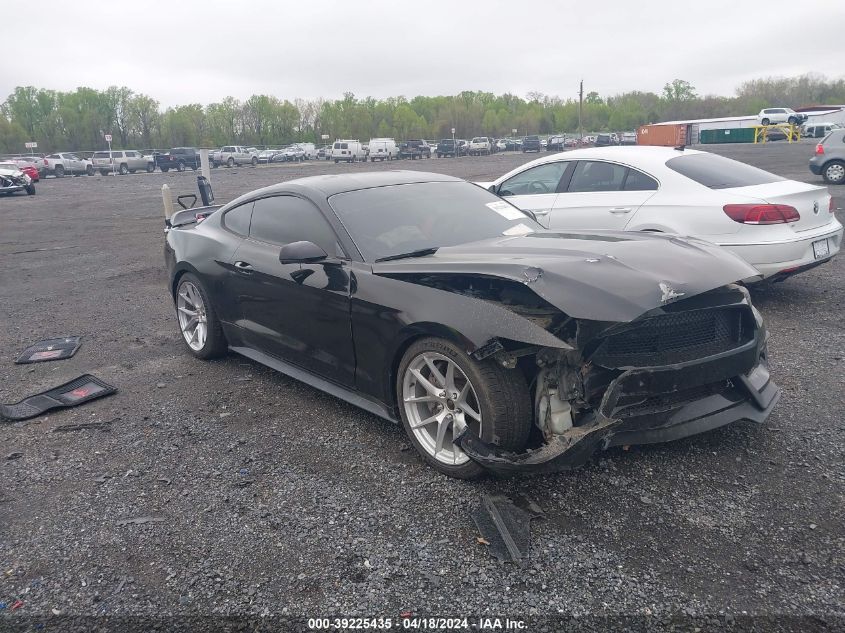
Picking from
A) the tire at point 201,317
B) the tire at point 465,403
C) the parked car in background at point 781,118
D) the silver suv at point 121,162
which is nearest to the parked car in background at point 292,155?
the silver suv at point 121,162

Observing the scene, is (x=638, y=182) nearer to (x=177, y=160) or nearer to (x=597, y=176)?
(x=597, y=176)

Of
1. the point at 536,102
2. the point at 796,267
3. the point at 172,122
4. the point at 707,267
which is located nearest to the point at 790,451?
the point at 707,267

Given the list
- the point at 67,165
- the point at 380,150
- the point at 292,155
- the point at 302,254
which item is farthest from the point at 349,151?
the point at 302,254

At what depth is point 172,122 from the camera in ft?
357

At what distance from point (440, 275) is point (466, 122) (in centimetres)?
12210

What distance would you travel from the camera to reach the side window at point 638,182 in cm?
650

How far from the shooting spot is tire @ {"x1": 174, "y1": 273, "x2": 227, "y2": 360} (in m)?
5.36

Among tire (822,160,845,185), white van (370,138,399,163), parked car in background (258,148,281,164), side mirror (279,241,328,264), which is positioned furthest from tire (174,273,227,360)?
parked car in background (258,148,281,164)

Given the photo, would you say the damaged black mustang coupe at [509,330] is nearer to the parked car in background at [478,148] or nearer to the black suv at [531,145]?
the parked car in background at [478,148]

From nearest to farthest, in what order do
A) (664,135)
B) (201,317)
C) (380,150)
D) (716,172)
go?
(201,317) → (716,172) → (664,135) → (380,150)

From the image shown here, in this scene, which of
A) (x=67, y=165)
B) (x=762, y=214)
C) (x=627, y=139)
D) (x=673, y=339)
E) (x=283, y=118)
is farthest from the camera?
(x=283, y=118)

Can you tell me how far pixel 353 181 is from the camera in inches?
188

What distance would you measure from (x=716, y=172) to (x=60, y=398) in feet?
20.2

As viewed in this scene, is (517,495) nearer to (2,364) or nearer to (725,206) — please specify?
(725,206)
